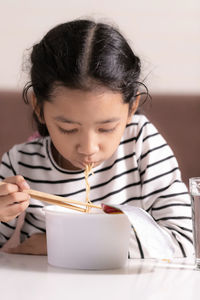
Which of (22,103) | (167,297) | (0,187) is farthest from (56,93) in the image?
(22,103)

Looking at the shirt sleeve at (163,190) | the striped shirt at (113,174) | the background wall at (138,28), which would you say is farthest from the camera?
the background wall at (138,28)

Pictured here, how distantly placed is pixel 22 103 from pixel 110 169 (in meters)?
0.61

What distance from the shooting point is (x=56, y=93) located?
3.84 feet

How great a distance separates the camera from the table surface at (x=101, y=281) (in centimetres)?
76

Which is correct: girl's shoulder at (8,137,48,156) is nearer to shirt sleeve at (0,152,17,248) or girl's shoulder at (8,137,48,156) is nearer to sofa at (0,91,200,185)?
shirt sleeve at (0,152,17,248)

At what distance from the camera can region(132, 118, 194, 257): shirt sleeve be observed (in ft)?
4.00

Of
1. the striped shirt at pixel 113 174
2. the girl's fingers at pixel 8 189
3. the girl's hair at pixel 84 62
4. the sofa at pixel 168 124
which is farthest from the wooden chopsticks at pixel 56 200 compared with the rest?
the sofa at pixel 168 124

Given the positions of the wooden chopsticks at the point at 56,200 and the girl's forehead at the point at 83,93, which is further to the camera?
the girl's forehead at the point at 83,93

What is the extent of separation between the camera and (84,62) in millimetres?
1176

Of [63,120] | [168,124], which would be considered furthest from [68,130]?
[168,124]

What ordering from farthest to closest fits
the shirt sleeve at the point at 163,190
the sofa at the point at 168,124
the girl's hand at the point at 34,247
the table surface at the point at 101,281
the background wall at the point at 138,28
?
1. the background wall at the point at 138,28
2. the sofa at the point at 168,124
3. the shirt sleeve at the point at 163,190
4. the girl's hand at the point at 34,247
5. the table surface at the point at 101,281

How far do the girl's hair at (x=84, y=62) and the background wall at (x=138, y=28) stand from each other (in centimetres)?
96

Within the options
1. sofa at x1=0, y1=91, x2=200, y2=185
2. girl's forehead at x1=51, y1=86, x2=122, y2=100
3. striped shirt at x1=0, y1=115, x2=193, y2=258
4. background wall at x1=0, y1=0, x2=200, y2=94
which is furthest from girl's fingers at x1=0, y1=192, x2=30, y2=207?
background wall at x1=0, y1=0, x2=200, y2=94

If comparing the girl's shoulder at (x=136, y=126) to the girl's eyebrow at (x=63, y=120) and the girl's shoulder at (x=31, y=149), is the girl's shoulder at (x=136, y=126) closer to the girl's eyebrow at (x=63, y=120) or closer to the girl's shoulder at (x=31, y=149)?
the girl's shoulder at (x=31, y=149)
